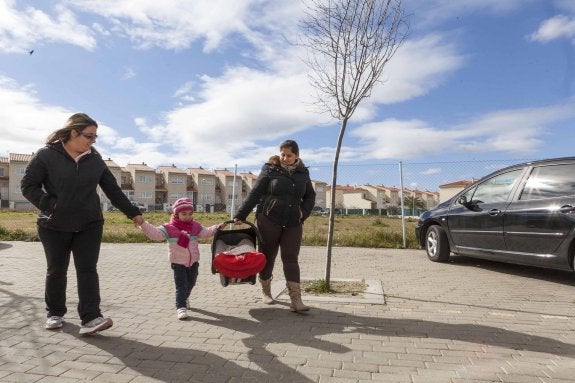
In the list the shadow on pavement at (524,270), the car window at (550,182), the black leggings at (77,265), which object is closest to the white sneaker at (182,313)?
the black leggings at (77,265)

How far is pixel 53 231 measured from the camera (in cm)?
393

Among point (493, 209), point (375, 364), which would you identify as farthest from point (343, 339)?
point (493, 209)

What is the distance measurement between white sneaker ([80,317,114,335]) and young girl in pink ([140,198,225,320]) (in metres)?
0.82

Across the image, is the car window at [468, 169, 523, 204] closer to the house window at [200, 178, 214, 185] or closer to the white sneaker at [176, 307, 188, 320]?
the white sneaker at [176, 307, 188, 320]

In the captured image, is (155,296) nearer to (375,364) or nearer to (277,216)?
(277,216)

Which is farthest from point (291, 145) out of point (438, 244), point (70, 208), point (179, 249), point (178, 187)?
point (178, 187)

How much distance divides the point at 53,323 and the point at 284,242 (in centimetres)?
230

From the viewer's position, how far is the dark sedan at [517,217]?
605 cm

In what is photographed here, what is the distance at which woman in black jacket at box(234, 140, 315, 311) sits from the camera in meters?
4.86

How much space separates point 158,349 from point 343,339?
1502 mm

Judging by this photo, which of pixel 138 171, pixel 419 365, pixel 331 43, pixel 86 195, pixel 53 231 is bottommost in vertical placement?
pixel 419 365

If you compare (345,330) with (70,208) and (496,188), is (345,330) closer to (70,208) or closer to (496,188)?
(70,208)

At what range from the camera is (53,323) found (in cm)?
402

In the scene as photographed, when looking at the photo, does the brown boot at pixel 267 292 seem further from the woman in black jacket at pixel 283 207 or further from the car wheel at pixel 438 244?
the car wheel at pixel 438 244
